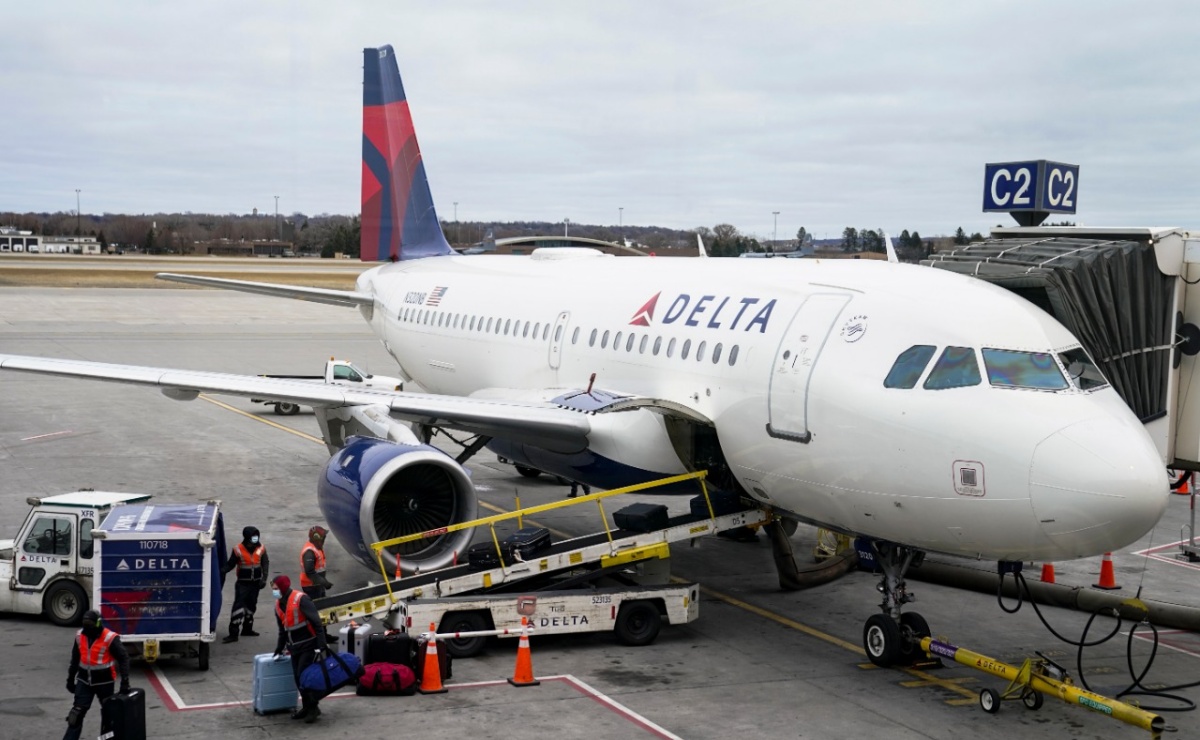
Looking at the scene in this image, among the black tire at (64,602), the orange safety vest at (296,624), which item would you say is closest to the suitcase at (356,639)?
the orange safety vest at (296,624)

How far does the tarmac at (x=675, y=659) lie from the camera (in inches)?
512

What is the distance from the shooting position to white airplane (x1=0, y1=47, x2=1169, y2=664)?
12.7 metres

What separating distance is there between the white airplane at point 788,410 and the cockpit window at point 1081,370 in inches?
1.1

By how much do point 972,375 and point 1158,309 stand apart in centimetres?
474

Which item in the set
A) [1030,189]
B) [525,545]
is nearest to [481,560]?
[525,545]

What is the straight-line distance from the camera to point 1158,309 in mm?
16578

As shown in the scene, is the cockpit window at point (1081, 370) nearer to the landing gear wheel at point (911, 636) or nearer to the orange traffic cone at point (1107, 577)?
the landing gear wheel at point (911, 636)

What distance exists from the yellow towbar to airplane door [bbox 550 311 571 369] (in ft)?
26.4

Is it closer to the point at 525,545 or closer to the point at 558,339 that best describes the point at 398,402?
the point at 558,339

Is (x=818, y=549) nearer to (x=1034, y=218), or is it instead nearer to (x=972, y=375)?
(x=1034, y=218)

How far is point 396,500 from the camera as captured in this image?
56.0ft

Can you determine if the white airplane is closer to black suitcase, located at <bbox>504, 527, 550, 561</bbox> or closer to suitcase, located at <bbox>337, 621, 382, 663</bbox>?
black suitcase, located at <bbox>504, 527, 550, 561</bbox>

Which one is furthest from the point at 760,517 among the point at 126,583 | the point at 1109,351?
the point at 126,583

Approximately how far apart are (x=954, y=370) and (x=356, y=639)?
7192mm
